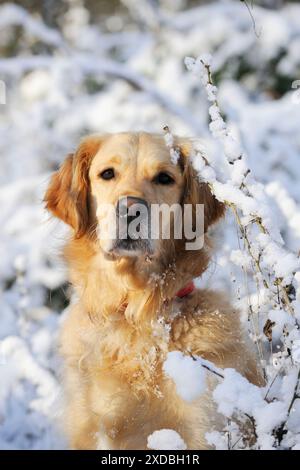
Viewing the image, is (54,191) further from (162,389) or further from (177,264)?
(162,389)

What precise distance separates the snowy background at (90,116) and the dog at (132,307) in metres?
0.44

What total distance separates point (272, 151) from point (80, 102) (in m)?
2.37

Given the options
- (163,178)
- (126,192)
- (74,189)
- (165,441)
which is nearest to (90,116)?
(74,189)

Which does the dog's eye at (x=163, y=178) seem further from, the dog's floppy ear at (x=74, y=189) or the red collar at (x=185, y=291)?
the red collar at (x=185, y=291)

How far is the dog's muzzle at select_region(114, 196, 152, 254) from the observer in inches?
117

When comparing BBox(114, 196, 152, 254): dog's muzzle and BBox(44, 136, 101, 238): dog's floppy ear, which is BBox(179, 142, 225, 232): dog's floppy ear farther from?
BBox(44, 136, 101, 238): dog's floppy ear

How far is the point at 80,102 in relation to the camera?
7.98 meters

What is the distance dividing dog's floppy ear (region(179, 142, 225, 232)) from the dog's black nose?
42 cm

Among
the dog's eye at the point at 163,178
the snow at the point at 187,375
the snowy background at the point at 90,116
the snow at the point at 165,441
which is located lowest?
the snow at the point at 165,441

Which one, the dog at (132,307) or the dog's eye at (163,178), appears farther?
the dog's eye at (163,178)

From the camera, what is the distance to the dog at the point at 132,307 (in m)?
2.85

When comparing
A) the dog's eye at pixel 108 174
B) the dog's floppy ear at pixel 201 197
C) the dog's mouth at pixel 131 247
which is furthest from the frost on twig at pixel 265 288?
the dog's eye at pixel 108 174

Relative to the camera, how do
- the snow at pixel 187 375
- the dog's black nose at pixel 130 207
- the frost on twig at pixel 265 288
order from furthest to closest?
the dog's black nose at pixel 130 207 < the frost on twig at pixel 265 288 < the snow at pixel 187 375
